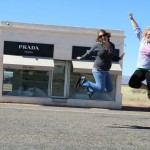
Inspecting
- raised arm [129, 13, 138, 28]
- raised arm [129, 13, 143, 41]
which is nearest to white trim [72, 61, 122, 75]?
raised arm [129, 13, 138, 28]

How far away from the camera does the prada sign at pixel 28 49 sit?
1173 inches

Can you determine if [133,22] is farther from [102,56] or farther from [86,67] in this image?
[86,67]

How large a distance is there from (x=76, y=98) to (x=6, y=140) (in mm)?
22304

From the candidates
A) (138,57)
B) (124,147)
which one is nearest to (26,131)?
(124,147)

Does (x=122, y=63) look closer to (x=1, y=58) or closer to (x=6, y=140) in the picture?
(x=1, y=58)

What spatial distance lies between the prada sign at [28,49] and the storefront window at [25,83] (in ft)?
3.71

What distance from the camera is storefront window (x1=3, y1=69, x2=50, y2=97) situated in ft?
98.6

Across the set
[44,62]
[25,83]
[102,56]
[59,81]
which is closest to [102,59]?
[102,56]

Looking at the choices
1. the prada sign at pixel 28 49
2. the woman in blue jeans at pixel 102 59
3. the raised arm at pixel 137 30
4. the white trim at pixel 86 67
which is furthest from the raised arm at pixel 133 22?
the prada sign at pixel 28 49

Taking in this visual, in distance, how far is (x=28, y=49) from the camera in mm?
29906

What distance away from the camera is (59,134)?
9.12m

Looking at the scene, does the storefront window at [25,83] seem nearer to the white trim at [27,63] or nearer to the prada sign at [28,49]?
the white trim at [27,63]

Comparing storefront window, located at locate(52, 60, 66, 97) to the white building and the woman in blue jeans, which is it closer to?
the white building

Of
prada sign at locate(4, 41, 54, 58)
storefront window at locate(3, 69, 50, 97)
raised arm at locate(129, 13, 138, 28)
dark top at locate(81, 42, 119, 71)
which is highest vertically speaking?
prada sign at locate(4, 41, 54, 58)
